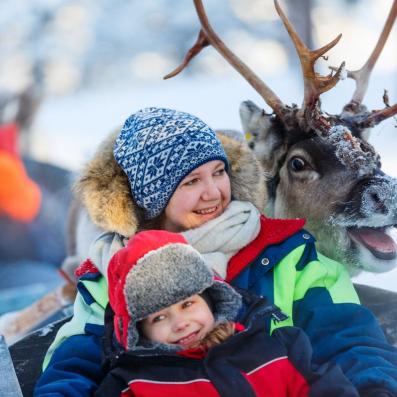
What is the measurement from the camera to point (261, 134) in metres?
3.09

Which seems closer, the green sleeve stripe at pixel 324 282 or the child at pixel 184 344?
the child at pixel 184 344

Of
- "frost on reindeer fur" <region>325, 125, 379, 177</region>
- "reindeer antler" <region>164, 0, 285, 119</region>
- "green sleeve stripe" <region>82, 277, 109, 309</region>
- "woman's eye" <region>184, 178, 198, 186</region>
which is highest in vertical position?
"reindeer antler" <region>164, 0, 285, 119</region>

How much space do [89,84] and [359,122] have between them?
5.68 metres

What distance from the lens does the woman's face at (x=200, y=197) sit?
7.00 feet

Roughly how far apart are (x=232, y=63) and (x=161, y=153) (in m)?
1.17

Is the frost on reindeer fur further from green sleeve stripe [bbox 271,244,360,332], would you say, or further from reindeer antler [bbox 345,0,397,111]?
green sleeve stripe [bbox 271,244,360,332]

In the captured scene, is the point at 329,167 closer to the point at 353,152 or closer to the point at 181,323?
the point at 353,152

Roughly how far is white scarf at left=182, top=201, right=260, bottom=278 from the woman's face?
51mm

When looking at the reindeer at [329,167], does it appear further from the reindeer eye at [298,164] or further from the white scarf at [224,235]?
the white scarf at [224,235]

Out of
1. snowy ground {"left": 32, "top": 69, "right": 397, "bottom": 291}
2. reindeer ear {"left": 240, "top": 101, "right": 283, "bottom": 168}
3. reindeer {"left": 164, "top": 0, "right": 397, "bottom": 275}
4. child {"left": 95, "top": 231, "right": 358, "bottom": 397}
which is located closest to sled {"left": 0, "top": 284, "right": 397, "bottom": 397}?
reindeer {"left": 164, "top": 0, "right": 397, "bottom": 275}

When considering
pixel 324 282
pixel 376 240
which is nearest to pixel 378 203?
pixel 376 240

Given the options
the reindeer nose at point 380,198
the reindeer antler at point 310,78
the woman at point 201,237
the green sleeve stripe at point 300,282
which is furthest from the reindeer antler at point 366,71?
the green sleeve stripe at point 300,282

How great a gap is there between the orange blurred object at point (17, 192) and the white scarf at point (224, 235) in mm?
3924

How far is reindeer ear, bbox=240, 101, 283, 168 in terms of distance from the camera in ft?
10.0
